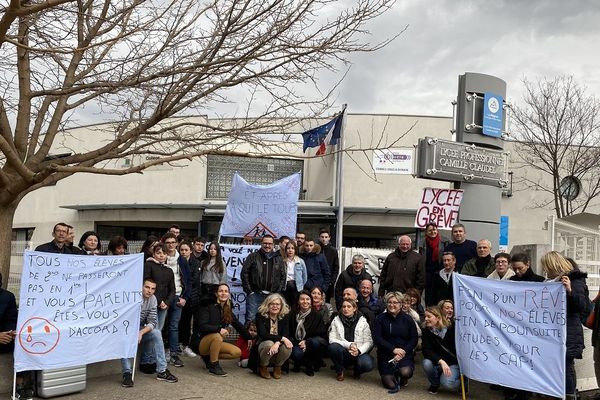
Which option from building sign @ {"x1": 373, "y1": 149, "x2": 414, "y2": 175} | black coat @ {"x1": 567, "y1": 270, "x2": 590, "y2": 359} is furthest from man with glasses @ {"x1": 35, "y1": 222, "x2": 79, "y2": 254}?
building sign @ {"x1": 373, "y1": 149, "x2": 414, "y2": 175}

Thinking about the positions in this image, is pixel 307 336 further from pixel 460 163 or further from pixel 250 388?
pixel 460 163

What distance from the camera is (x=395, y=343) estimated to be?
7613 mm

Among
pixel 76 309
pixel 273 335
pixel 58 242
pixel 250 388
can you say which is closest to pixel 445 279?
pixel 273 335

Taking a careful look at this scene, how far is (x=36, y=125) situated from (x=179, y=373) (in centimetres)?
471

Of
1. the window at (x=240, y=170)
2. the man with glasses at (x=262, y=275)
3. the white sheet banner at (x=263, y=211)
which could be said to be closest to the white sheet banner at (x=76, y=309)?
the man with glasses at (x=262, y=275)

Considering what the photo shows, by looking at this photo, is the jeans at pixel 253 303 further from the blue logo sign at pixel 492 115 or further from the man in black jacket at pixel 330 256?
the blue logo sign at pixel 492 115

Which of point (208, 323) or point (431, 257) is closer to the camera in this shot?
point (208, 323)

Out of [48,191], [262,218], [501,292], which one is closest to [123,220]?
[48,191]

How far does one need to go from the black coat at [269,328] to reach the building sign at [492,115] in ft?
15.6

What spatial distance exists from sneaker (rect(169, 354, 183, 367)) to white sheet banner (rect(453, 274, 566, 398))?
3.64 meters

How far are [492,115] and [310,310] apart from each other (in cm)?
470

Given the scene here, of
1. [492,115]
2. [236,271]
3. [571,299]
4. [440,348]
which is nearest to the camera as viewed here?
[571,299]

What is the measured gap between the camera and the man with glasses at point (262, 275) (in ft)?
28.0

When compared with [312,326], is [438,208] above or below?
above
